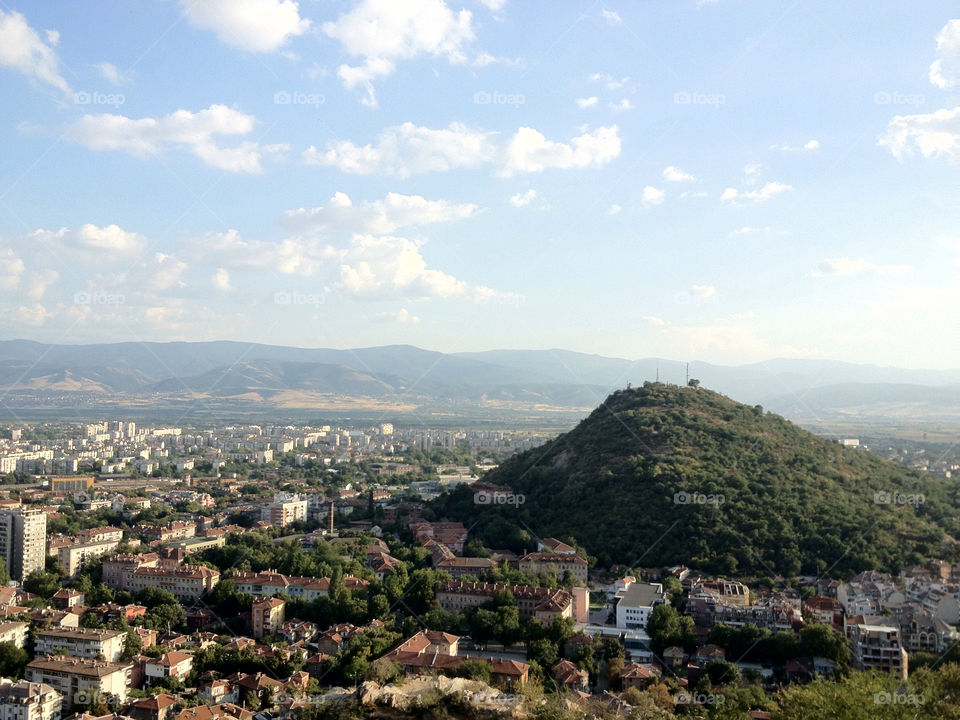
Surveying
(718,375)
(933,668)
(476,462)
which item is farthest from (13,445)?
(718,375)

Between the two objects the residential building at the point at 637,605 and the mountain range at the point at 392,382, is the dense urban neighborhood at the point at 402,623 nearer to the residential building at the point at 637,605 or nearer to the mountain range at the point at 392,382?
Answer: the residential building at the point at 637,605

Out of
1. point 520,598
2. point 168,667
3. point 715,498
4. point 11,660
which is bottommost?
point 11,660

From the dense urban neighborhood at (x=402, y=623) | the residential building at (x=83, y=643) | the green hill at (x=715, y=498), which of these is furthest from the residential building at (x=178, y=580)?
the green hill at (x=715, y=498)

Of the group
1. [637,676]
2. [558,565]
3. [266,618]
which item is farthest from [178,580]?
[637,676]

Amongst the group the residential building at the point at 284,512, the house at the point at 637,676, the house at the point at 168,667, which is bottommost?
the residential building at the point at 284,512

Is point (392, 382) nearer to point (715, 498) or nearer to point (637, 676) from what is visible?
point (715, 498)
